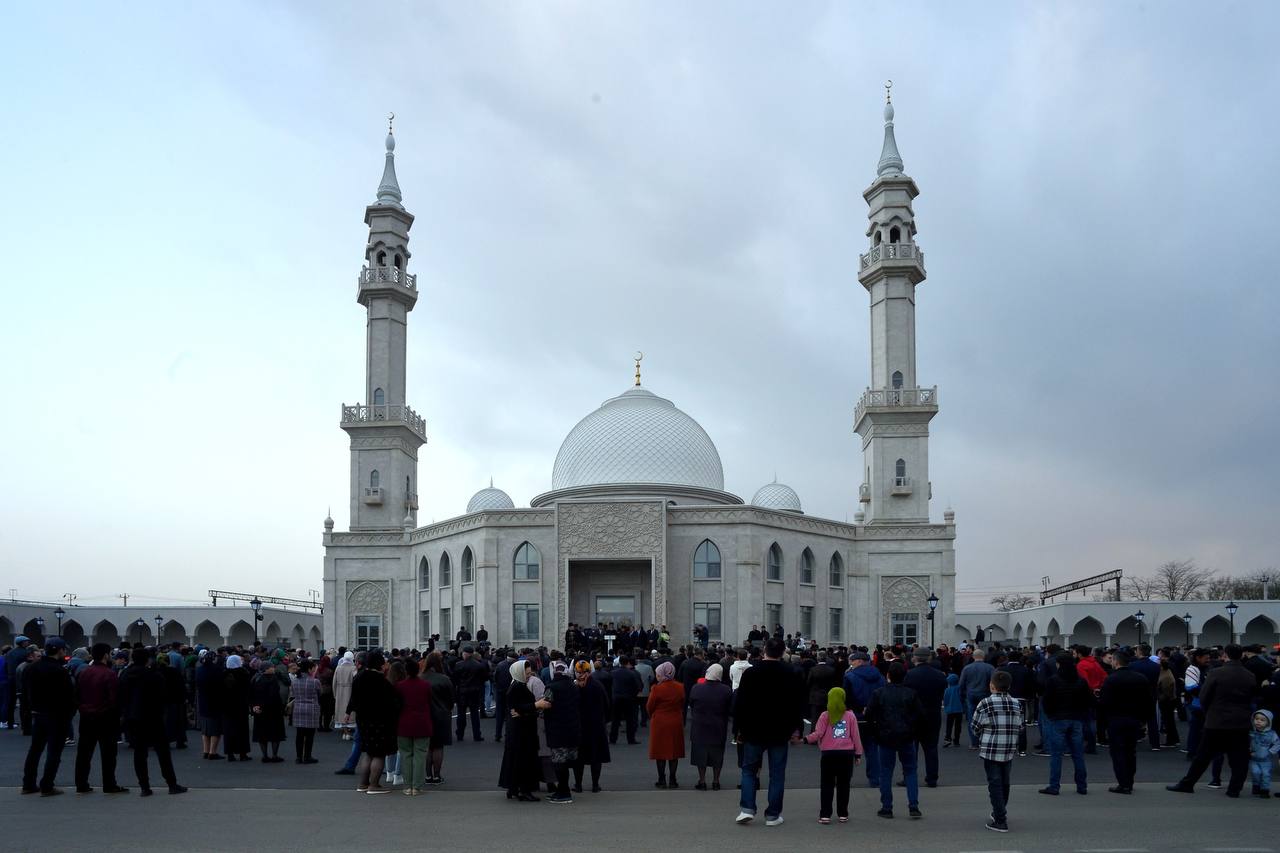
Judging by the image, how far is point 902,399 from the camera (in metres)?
47.6

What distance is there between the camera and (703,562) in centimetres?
4372

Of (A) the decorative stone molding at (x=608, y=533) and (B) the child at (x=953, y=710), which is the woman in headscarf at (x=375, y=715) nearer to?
(B) the child at (x=953, y=710)

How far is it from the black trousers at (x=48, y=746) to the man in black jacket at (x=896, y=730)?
30.7ft

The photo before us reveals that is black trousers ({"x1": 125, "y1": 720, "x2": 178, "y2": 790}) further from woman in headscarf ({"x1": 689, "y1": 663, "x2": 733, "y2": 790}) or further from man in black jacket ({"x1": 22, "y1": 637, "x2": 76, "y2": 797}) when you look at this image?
woman in headscarf ({"x1": 689, "y1": 663, "x2": 733, "y2": 790})

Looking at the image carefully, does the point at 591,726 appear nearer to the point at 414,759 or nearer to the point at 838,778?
the point at 414,759

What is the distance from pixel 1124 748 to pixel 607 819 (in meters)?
6.29

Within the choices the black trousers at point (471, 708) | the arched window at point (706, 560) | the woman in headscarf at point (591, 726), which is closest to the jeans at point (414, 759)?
the woman in headscarf at point (591, 726)

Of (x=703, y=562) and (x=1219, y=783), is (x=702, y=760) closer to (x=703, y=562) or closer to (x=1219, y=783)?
(x=1219, y=783)

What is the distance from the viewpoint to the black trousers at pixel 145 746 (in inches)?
539

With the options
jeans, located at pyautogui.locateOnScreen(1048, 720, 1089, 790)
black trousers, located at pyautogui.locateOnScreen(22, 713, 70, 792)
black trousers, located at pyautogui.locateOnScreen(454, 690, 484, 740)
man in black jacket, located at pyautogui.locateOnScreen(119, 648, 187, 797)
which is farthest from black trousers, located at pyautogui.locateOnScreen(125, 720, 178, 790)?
jeans, located at pyautogui.locateOnScreen(1048, 720, 1089, 790)

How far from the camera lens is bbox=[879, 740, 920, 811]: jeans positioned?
39.7 ft

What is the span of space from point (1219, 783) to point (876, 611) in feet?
106

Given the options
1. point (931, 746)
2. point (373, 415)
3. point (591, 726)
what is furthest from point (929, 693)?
point (373, 415)

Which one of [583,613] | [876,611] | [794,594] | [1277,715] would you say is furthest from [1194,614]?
[1277,715]
